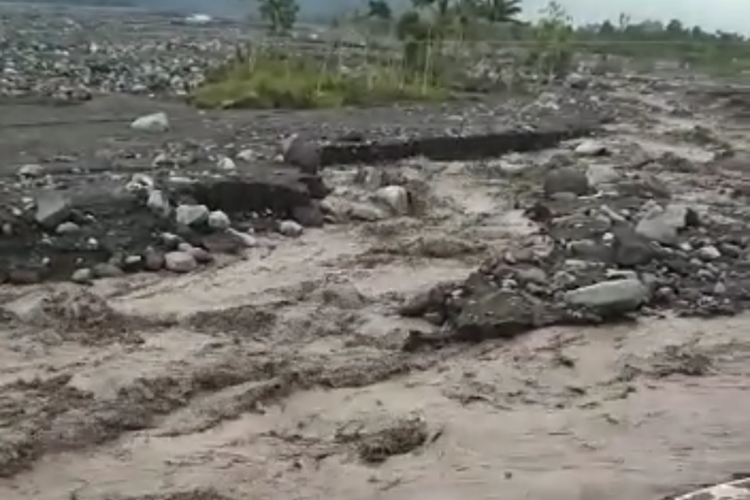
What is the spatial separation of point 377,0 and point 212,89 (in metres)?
21.4

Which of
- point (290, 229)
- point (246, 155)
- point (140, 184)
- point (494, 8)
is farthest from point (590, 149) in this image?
point (494, 8)

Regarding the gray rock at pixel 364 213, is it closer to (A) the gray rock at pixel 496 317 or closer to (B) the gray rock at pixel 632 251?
(B) the gray rock at pixel 632 251

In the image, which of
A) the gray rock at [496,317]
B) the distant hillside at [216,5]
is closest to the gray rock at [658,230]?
the gray rock at [496,317]

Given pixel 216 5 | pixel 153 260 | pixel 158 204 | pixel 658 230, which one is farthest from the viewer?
pixel 216 5

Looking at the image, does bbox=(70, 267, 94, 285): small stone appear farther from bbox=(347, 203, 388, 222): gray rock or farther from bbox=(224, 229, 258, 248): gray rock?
bbox=(347, 203, 388, 222): gray rock

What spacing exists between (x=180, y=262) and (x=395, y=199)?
3.90 m

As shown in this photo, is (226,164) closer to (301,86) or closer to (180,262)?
(180,262)

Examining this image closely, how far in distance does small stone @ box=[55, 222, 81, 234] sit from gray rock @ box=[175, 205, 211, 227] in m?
1.01

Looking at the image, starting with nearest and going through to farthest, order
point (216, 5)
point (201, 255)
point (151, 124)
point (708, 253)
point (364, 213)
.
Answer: point (201, 255), point (708, 253), point (364, 213), point (151, 124), point (216, 5)

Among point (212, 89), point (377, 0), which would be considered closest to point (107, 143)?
point (212, 89)

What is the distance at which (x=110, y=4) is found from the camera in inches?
3334

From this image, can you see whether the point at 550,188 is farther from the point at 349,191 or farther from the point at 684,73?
the point at 684,73

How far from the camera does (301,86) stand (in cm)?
2328

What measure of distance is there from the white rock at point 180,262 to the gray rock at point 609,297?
3313 mm
